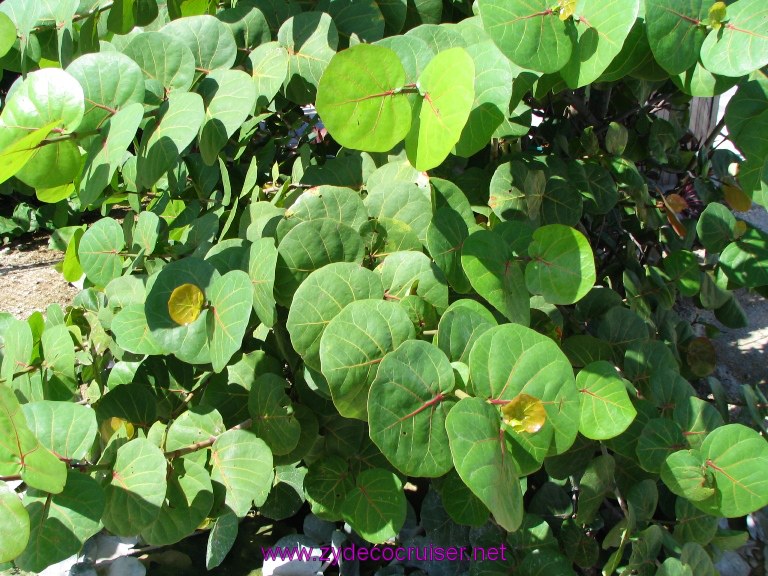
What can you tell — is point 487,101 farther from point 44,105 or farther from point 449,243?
point 44,105

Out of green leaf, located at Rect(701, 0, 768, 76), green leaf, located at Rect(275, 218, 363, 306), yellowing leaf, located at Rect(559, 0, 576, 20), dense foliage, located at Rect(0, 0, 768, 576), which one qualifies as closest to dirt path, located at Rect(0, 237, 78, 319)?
dense foliage, located at Rect(0, 0, 768, 576)

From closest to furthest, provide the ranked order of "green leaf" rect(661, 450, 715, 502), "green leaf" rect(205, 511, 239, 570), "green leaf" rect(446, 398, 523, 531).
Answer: "green leaf" rect(446, 398, 523, 531) → "green leaf" rect(661, 450, 715, 502) → "green leaf" rect(205, 511, 239, 570)

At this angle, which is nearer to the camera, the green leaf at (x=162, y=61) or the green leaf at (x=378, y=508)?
the green leaf at (x=162, y=61)

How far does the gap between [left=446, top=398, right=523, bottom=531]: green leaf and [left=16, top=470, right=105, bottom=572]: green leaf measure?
1.57ft

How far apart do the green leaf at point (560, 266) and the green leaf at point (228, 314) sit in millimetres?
412

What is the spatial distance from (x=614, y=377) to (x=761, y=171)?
0.37m

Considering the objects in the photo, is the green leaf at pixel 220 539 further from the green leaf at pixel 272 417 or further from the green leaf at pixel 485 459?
the green leaf at pixel 485 459


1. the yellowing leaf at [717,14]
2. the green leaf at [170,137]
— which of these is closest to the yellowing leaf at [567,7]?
the yellowing leaf at [717,14]

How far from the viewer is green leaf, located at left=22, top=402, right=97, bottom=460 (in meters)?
0.93

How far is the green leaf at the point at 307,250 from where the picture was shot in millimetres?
1025

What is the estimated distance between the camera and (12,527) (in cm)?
81

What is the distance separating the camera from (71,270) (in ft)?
5.37

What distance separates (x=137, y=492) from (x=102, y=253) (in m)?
0.58

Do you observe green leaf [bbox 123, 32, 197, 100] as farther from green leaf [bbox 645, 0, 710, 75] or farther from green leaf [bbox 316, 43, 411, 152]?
green leaf [bbox 645, 0, 710, 75]
